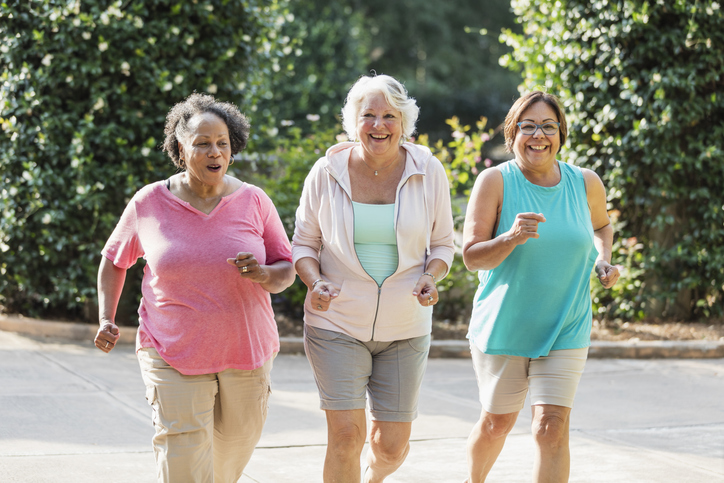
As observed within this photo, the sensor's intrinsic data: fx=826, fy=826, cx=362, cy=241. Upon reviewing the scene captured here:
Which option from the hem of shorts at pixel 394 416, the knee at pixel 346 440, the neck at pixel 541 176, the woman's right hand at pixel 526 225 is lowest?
the knee at pixel 346 440

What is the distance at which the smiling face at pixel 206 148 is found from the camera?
331 cm

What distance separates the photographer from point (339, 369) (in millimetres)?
3385

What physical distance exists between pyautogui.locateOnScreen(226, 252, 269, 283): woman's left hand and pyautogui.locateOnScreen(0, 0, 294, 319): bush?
172 inches

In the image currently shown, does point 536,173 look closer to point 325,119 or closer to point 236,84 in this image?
point 236,84

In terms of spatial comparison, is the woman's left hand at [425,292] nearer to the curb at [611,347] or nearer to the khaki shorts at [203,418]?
Result: the khaki shorts at [203,418]

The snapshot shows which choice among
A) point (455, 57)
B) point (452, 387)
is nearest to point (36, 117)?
point (452, 387)

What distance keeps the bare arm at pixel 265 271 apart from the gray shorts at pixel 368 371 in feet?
0.86

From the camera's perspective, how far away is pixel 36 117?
24.0 ft

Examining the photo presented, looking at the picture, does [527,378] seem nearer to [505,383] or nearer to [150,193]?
[505,383]

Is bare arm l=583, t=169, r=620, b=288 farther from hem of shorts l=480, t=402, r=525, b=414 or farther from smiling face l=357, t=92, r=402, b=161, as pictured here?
smiling face l=357, t=92, r=402, b=161

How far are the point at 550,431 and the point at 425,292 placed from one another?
0.78 metres

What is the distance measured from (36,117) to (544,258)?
5404 mm

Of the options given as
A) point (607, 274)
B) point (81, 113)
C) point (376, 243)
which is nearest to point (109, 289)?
point (376, 243)

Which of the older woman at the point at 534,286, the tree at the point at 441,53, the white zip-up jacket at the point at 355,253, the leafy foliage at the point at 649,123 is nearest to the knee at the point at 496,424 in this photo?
the older woman at the point at 534,286
